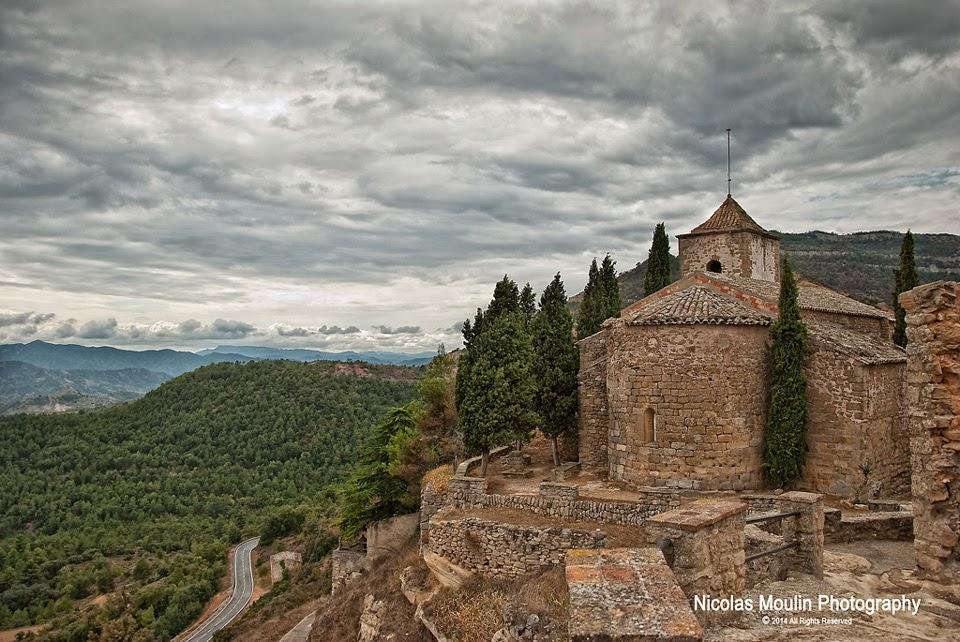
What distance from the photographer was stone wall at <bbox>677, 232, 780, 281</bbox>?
90.9ft

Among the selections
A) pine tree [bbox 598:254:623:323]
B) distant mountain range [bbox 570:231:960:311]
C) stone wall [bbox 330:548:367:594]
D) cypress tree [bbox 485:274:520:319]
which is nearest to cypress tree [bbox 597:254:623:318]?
pine tree [bbox 598:254:623:323]

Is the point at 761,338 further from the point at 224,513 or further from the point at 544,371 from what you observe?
the point at 224,513

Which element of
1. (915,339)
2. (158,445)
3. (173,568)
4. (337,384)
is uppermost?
(915,339)

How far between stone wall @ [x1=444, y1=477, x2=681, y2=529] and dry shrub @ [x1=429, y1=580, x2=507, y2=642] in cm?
227

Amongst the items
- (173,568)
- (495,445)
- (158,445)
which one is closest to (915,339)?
(495,445)

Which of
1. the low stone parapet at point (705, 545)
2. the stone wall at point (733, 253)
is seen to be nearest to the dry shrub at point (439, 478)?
the low stone parapet at point (705, 545)

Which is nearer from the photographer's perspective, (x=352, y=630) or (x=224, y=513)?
Result: (x=352, y=630)

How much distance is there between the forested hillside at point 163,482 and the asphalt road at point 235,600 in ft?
5.39

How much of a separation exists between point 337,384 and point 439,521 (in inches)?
2834

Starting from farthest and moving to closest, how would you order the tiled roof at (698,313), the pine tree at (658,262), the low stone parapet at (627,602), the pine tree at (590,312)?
the pine tree at (658,262), the pine tree at (590,312), the tiled roof at (698,313), the low stone parapet at (627,602)

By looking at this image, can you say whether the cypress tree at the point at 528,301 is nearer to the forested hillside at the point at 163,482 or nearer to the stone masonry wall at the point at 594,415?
the stone masonry wall at the point at 594,415

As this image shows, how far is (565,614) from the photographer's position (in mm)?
10117

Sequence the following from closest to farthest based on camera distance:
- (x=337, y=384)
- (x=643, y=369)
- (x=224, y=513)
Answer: (x=643, y=369)
(x=224, y=513)
(x=337, y=384)

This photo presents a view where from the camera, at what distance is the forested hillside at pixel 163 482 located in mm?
49188
